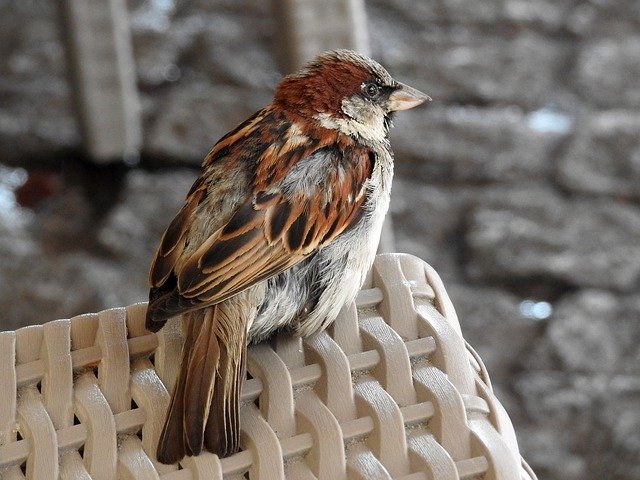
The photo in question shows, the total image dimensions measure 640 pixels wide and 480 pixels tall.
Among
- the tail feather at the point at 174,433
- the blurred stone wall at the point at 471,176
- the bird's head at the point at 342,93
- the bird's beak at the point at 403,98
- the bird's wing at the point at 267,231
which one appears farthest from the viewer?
the blurred stone wall at the point at 471,176

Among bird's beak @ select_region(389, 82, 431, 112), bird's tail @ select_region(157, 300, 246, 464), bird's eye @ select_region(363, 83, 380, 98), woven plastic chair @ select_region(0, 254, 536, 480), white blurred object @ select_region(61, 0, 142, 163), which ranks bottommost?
white blurred object @ select_region(61, 0, 142, 163)

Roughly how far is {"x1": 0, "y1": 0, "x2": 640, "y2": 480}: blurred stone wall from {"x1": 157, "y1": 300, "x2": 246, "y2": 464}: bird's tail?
1.25 metres

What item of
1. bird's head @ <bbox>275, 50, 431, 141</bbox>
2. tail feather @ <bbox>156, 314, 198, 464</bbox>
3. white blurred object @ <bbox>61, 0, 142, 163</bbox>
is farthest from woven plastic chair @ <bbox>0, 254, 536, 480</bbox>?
white blurred object @ <bbox>61, 0, 142, 163</bbox>

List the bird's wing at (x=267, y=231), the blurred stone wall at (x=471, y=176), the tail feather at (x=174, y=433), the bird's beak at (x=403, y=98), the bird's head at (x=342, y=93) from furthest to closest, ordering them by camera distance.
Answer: the blurred stone wall at (x=471, y=176) < the bird's beak at (x=403, y=98) < the bird's head at (x=342, y=93) < the bird's wing at (x=267, y=231) < the tail feather at (x=174, y=433)

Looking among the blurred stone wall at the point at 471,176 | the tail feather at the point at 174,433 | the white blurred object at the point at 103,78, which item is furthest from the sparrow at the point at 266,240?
the white blurred object at the point at 103,78

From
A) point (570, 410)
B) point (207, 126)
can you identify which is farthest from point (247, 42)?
point (570, 410)

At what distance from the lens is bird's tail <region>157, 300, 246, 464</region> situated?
932 mm

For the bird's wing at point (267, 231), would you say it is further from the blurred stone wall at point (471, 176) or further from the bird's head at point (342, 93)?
the blurred stone wall at point (471, 176)

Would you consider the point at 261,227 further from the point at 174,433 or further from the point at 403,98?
the point at 403,98

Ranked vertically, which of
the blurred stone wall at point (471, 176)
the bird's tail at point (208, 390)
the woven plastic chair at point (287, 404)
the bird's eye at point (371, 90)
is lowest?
the blurred stone wall at point (471, 176)

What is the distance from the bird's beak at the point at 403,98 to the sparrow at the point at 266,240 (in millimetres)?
82

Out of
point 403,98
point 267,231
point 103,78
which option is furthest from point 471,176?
point 267,231

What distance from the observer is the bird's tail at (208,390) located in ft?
3.06

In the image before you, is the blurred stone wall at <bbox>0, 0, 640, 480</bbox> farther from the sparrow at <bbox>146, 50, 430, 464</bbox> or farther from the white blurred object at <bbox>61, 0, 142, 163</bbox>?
the sparrow at <bbox>146, 50, 430, 464</bbox>
